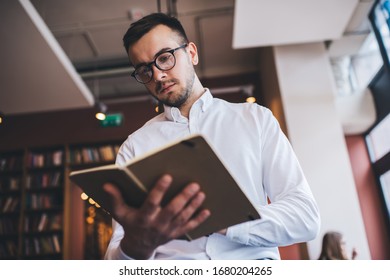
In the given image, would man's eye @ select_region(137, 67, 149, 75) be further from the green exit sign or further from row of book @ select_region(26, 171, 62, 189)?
row of book @ select_region(26, 171, 62, 189)

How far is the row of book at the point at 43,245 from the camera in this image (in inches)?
188

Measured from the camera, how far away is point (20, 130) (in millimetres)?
5121

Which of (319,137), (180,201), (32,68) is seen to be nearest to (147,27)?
(180,201)

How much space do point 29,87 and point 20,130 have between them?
1.38 m

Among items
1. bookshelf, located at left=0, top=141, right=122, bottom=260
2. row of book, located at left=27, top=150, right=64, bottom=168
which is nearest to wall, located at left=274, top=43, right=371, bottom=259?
bookshelf, located at left=0, top=141, right=122, bottom=260

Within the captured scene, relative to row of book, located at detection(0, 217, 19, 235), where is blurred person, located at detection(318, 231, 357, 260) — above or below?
below

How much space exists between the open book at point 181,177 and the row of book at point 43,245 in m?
4.50

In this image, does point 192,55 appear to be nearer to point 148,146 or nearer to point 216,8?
point 148,146

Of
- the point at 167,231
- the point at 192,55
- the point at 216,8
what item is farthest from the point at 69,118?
the point at 167,231

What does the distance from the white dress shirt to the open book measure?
7 centimetres

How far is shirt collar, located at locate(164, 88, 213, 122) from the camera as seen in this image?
3.81 feet
